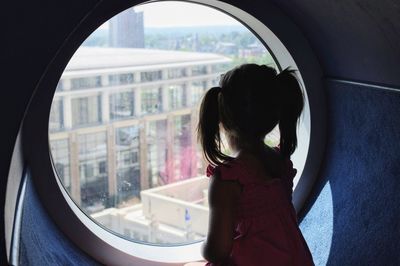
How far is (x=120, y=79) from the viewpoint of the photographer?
222 cm

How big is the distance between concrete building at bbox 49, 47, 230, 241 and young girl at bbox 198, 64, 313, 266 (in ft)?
2.65

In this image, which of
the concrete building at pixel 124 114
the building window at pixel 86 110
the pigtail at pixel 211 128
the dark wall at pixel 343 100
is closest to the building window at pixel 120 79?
the concrete building at pixel 124 114

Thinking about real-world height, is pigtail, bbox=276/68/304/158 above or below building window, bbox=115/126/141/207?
above

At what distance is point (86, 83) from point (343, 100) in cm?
103

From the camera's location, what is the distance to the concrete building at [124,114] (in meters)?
2.08

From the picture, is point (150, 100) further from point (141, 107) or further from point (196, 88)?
point (196, 88)

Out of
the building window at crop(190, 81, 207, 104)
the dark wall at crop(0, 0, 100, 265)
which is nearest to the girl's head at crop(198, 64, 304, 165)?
the dark wall at crop(0, 0, 100, 265)

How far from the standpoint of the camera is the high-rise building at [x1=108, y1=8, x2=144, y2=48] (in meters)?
1.83

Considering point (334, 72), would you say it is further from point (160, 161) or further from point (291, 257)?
point (160, 161)

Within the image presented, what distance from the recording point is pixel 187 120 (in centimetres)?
254

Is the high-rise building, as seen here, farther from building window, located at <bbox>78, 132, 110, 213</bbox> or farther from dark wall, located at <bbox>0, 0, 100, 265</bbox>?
dark wall, located at <bbox>0, 0, 100, 265</bbox>

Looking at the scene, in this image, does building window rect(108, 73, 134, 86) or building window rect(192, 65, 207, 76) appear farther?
building window rect(192, 65, 207, 76)

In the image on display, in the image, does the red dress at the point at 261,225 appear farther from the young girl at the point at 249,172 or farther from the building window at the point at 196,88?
the building window at the point at 196,88

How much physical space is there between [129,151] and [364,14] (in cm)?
140
